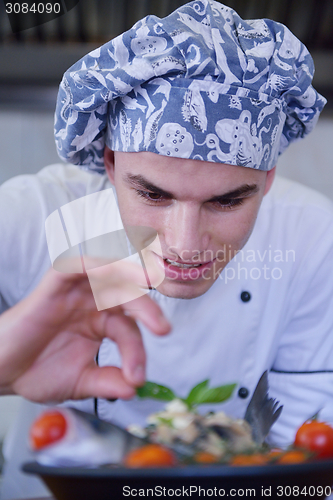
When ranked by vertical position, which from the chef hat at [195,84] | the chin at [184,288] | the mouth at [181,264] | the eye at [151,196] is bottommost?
the chin at [184,288]

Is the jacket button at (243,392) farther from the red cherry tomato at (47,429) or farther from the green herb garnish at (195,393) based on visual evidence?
the red cherry tomato at (47,429)

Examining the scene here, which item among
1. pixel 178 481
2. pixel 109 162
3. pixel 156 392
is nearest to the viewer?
pixel 178 481

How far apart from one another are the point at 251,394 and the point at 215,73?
1.09 feet

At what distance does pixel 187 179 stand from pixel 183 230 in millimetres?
52

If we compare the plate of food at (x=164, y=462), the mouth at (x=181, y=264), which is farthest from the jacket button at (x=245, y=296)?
the plate of food at (x=164, y=462)

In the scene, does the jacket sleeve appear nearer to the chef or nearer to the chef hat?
the chef

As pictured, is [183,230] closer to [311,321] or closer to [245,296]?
[245,296]

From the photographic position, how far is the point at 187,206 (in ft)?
1.39

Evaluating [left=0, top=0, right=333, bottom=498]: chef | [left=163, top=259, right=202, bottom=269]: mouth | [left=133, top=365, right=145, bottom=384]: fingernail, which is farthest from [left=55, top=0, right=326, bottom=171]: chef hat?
[left=133, top=365, right=145, bottom=384]: fingernail

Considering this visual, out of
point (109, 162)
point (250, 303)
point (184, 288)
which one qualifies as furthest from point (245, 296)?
point (109, 162)

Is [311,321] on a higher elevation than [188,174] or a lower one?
lower

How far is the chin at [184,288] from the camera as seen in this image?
17.0 inches

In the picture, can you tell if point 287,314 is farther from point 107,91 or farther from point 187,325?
point 107,91

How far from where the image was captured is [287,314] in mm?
595
